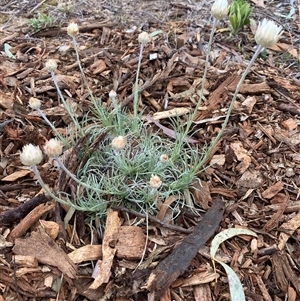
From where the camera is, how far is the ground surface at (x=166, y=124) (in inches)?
59.9

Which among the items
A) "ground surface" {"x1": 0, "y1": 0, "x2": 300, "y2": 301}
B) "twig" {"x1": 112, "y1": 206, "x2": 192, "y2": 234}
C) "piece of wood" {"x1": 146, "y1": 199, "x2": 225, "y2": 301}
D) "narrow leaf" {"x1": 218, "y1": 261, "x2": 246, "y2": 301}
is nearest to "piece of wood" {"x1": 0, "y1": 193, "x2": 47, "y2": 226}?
"ground surface" {"x1": 0, "y1": 0, "x2": 300, "y2": 301}

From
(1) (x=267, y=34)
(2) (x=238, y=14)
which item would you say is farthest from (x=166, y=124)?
(2) (x=238, y=14)

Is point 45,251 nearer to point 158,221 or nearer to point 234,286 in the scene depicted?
point 158,221

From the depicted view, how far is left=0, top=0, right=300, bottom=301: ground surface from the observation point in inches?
59.9

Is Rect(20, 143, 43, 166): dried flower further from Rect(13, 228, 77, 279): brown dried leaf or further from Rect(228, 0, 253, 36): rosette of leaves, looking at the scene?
Rect(228, 0, 253, 36): rosette of leaves

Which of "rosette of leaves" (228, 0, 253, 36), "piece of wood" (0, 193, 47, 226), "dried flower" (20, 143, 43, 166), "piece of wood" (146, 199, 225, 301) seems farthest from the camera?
"rosette of leaves" (228, 0, 253, 36)

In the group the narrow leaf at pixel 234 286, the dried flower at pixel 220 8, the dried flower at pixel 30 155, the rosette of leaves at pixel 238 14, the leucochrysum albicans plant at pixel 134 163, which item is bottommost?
the narrow leaf at pixel 234 286

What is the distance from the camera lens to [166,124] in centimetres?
204

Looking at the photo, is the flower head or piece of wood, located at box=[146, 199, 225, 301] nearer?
the flower head

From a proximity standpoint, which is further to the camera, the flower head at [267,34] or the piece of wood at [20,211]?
the piece of wood at [20,211]

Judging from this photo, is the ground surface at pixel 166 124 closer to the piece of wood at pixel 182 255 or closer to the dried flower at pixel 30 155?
the piece of wood at pixel 182 255

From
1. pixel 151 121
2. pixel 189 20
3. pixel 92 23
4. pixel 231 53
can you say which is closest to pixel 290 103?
pixel 231 53

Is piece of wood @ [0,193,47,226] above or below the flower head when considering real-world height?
below

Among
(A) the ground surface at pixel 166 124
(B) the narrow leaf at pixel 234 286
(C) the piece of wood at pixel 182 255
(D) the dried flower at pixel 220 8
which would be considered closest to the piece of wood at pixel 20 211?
(A) the ground surface at pixel 166 124
